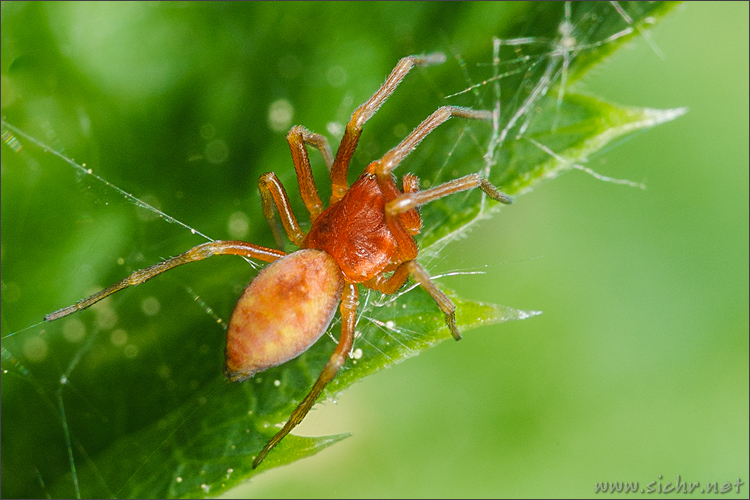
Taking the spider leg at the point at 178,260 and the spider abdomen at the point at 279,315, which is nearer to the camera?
the spider abdomen at the point at 279,315

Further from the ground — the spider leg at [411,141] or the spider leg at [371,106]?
the spider leg at [371,106]

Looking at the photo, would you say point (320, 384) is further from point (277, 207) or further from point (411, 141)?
point (411, 141)

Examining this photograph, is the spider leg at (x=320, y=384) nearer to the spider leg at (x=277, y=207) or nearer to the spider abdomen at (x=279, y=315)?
the spider abdomen at (x=279, y=315)

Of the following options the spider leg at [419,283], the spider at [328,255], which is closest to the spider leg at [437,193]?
the spider at [328,255]

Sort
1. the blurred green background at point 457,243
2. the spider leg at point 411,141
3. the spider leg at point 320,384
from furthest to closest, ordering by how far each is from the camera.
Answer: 1. the spider leg at point 411,141
2. the blurred green background at point 457,243
3. the spider leg at point 320,384

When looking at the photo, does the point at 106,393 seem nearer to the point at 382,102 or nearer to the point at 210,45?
the point at 210,45

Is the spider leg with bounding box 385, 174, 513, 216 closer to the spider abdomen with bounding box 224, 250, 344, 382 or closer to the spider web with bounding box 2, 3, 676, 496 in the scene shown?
the spider web with bounding box 2, 3, 676, 496
